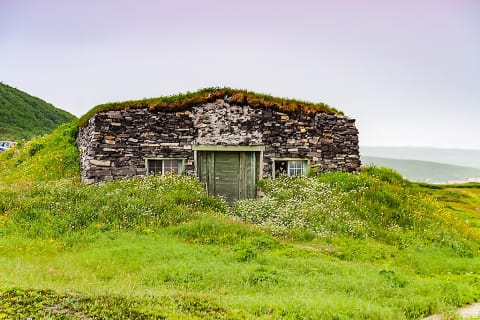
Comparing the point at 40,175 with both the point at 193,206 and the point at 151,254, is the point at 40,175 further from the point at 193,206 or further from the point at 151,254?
the point at 151,254

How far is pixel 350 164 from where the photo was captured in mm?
17969

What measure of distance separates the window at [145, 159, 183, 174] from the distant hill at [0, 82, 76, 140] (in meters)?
33.3

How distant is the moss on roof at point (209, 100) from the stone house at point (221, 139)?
5 centimetres

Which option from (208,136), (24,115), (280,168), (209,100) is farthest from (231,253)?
(24,115)

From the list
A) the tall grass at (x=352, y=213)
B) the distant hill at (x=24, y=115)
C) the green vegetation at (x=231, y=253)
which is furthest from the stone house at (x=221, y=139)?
the distant hill at (x=24, y=115)

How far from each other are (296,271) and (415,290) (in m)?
2.44

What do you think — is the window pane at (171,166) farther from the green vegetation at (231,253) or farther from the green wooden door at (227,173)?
the green wooden door at (227,173)

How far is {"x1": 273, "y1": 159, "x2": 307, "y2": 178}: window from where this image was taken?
57.4 feet

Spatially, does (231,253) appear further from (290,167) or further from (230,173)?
(290,167)

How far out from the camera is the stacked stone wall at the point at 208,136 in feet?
53.6

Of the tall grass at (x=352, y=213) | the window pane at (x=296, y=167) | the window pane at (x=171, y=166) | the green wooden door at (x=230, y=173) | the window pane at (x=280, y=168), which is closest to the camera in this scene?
the tall grass at (x=352, y=213)

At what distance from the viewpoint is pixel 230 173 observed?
1730 centimetres

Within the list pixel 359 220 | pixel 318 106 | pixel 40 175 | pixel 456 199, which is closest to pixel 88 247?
pixel 359 220

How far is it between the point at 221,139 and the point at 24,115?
44171mm
